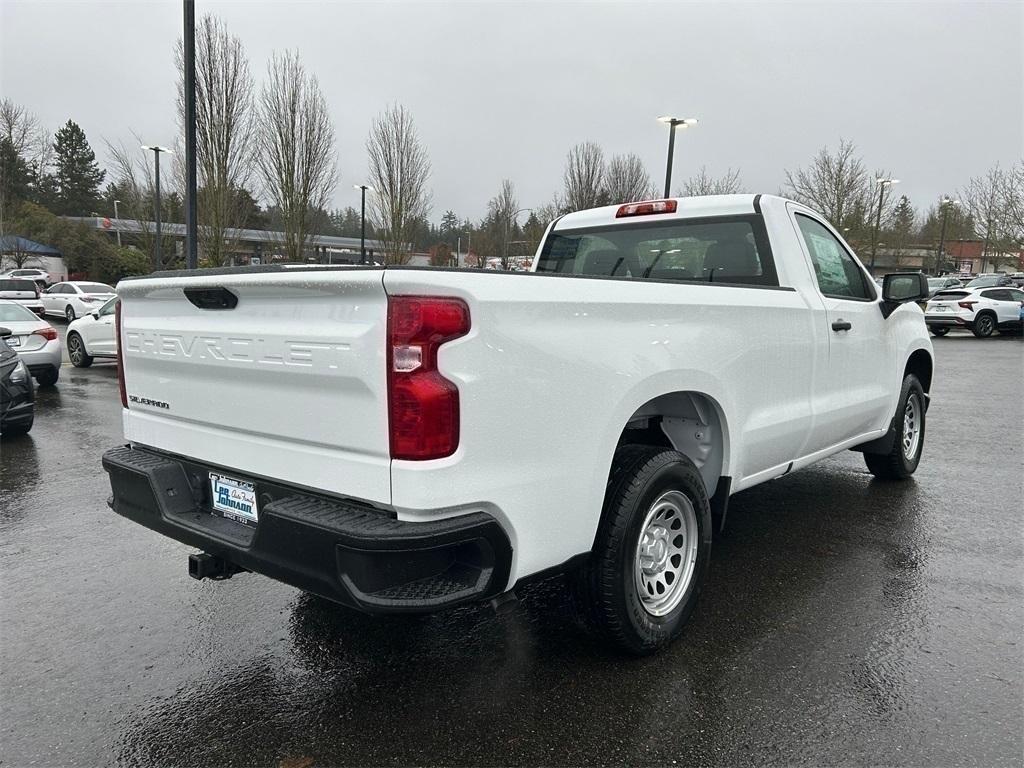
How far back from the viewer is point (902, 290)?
495 centimetres

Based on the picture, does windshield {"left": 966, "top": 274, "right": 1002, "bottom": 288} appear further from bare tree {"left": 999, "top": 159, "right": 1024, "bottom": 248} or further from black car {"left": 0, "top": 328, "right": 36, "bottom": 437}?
black car {"left": 0, "top": 328, "right": 36, "bottom": 437}

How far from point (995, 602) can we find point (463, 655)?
2726 millimetres

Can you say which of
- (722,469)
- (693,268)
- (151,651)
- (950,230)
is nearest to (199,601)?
(151,651)

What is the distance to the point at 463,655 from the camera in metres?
3.09

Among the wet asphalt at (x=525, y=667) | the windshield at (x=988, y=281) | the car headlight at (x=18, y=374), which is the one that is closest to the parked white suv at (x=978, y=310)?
the windshield at (x=988, y=281)

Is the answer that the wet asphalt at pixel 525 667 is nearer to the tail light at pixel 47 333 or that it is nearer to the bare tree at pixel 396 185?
the tail light at pixel 47 333

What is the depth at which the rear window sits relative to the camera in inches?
160

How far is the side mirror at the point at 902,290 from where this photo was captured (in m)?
4.89

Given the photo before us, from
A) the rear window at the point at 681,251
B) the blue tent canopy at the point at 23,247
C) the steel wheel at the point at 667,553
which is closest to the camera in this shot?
the steel wheel at the point at 667,553

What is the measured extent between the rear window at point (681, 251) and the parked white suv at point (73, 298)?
82.1 ft

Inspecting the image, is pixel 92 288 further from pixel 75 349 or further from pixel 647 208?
pixel 647 208

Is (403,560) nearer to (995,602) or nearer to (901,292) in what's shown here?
(995,602)

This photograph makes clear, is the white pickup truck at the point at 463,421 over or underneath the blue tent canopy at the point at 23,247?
underneath

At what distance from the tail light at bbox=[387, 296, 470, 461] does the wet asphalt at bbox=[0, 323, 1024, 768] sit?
1.11 m
